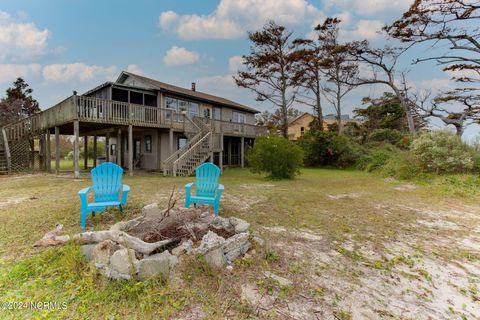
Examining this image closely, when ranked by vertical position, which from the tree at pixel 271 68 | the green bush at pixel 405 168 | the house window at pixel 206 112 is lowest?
the green bush at pixel 405 168

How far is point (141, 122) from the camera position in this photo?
12508 mm

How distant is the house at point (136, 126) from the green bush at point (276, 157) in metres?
3.39

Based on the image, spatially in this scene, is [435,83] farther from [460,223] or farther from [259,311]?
[259,311]

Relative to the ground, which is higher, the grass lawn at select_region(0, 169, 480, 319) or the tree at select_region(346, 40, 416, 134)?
the tree at select_region(346, 40, 416, 134)

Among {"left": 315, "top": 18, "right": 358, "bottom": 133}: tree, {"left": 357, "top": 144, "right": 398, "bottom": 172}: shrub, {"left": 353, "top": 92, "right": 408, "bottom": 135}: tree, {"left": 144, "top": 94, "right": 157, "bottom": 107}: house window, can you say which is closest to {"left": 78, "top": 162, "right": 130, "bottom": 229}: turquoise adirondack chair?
{"left": 144, "top": 94, "right": 157, "bottom": 107}: house window

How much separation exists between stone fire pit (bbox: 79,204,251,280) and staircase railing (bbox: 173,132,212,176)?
8297 mm

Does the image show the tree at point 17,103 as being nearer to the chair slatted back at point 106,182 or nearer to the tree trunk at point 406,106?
the chair slatted back at point 106,182

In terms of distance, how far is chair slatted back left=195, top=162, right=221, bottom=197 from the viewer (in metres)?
4.93

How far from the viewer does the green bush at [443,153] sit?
9617 mm

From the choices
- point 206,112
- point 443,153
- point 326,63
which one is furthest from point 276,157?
point 326,63

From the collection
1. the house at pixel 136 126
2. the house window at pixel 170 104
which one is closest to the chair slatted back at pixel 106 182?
the house at pixel 136 126

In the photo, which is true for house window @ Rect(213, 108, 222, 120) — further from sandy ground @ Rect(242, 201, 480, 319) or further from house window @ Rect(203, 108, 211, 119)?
sandy ground @ Rect(242, 201, 480, 319)

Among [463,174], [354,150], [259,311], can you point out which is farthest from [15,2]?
[354,150]

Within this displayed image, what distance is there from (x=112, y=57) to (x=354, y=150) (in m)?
20.5
